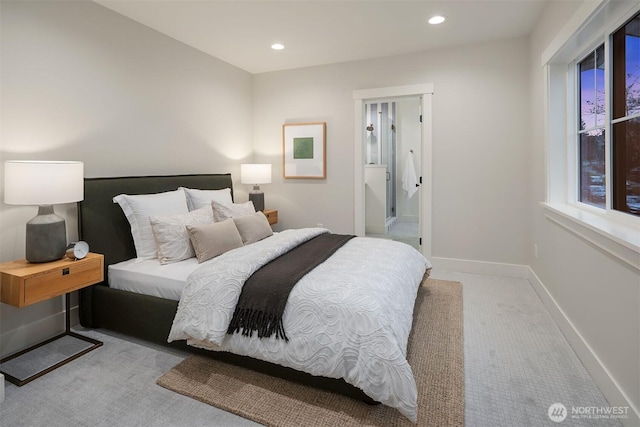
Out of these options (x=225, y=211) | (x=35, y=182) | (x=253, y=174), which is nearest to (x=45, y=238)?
(x=35, y=182)

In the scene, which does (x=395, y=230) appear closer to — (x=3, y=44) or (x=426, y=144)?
(x=426, y=144)

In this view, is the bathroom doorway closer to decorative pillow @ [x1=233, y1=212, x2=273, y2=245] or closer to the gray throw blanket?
decorative pillow @ [x1=233, y1=212, x2=273, y2=245]

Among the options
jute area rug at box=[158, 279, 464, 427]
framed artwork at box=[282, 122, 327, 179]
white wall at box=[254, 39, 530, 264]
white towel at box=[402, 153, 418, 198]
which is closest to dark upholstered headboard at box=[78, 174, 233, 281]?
jute area rug at box=[158, 279, 464, 427]

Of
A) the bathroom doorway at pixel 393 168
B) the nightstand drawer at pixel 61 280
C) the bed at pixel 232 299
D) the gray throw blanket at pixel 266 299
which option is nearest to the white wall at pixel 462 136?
the bed at pixel 232 299

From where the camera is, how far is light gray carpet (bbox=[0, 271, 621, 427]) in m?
1.73

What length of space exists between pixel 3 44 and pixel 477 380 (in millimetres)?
3650

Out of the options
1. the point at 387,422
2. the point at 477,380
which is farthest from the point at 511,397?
the point at 387,422

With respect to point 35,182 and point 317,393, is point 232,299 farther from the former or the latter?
point 35,182

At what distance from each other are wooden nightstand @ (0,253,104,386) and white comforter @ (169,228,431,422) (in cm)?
78

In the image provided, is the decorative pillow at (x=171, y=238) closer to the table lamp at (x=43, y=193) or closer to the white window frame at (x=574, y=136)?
the table lamp at (x=43, y=193)

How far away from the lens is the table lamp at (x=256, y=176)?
14.6ft

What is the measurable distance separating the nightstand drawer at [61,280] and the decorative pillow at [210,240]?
2.16 ft

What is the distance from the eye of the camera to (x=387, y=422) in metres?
1.68

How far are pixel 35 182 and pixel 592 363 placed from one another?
3.45 metres
